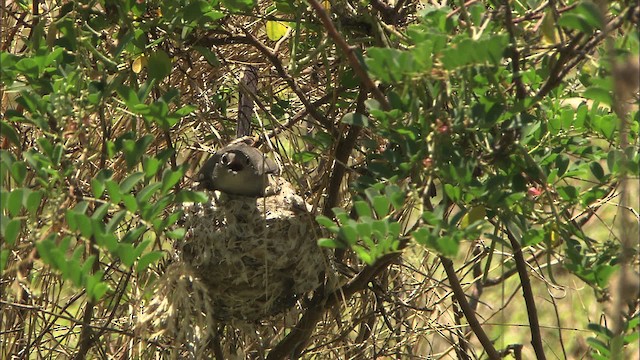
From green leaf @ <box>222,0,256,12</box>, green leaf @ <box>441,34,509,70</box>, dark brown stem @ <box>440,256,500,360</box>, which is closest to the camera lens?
green leaf @ <box>441,34,509,70</box>

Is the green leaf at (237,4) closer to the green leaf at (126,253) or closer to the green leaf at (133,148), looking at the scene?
→ the green leaf at (133,148)

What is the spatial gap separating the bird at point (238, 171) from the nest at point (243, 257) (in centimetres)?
4

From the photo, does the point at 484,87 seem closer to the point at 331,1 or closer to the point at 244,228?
the point at 331,1

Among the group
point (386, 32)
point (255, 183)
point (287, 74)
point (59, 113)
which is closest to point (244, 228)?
point (255, 183)

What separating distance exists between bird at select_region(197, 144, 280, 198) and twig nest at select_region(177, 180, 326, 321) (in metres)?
Answer: 0.04

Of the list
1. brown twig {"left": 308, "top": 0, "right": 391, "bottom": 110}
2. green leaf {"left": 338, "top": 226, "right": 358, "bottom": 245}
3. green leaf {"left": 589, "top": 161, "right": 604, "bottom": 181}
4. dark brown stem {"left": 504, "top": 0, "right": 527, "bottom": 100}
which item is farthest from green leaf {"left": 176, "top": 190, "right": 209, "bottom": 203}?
green leaf {"left": 589, "top": 161, "right": 604, "bottom": 181}

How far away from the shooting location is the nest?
7.75ft

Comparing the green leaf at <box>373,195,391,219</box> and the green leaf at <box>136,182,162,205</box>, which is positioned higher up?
the green leaf at <box>136,182,162,205</box>

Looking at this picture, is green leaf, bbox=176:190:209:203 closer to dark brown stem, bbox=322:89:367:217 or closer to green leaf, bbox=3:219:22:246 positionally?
green leaf, bbox=3:219:22:246

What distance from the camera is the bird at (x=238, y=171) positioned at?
7.56 feet

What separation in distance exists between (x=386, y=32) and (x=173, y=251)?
720mm

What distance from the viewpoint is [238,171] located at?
2326 millimetres

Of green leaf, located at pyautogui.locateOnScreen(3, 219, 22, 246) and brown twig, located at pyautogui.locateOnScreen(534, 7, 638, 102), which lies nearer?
green leaf, located at pyautogui.locateOnScreen(3, 219, 22, 246)

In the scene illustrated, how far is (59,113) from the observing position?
1.77 metres
